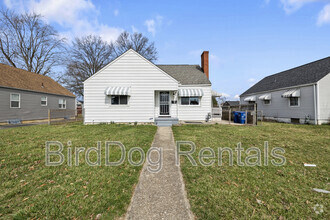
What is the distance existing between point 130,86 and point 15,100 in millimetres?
12567

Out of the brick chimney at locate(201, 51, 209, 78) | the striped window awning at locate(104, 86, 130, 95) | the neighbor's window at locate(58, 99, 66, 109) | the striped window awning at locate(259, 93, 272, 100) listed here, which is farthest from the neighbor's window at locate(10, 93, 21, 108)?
the striped window awning at locate(259, 93, 272, 100)

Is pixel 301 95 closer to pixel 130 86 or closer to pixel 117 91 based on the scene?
pixel 130 86

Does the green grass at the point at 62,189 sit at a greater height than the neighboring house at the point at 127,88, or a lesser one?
lesser

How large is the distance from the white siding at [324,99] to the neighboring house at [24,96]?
28967mm

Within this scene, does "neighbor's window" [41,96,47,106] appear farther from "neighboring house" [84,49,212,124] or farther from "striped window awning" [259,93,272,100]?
"striped window awning" [259,93,272,100]

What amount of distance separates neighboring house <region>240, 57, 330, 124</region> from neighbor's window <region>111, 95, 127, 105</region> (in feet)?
53.8

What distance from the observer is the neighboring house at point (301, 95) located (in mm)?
13031

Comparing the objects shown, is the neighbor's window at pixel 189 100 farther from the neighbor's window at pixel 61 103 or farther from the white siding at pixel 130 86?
the neighbor's window at pixel 61 103

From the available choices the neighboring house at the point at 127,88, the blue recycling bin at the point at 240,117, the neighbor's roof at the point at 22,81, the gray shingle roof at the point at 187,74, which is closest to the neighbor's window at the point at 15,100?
the neighbor's roof at the point at 22,81

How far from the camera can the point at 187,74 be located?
15.6 metres

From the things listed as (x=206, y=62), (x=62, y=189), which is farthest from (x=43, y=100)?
(x=206, y=62)

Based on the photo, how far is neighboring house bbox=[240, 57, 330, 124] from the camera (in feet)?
42.8

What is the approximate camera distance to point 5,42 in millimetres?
22703

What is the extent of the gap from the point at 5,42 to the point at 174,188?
34439mm
